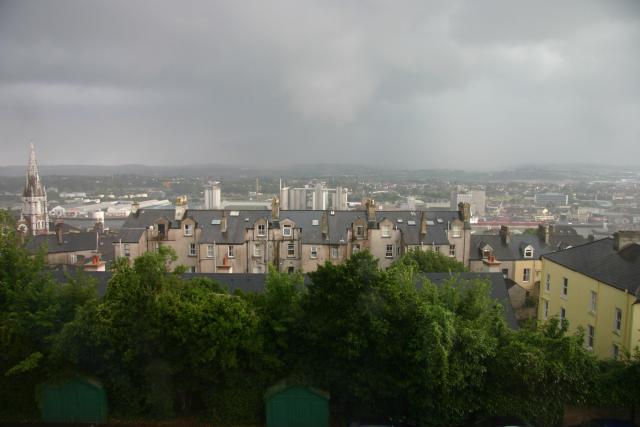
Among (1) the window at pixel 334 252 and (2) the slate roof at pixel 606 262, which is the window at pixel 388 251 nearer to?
(1) the window at pixel 334 252

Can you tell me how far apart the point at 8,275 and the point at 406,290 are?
13.8 meters

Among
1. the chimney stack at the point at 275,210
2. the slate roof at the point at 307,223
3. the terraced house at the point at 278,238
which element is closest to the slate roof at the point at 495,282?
the terraced house at the point at 278,238

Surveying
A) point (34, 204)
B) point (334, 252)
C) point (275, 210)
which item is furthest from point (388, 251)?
point (34, 204)

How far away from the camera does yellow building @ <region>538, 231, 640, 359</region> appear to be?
68.0 feet

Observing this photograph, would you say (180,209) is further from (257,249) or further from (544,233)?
(544,233)

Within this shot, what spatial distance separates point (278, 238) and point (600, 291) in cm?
2531

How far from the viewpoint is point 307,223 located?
43.2m

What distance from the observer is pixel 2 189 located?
342ft

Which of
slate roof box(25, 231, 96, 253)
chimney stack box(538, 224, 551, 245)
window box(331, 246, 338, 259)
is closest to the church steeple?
slate roof box(25, 231, 96, 253)

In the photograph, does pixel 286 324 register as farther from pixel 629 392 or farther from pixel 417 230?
pixel 417 230

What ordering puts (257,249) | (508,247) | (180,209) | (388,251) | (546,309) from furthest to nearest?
(508,247), (180,209), (388,251), (257,249), (546,309)

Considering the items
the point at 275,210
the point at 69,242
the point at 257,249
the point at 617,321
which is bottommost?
the point at 69,242

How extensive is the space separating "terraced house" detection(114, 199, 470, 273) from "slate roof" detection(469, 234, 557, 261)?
69.2 inches

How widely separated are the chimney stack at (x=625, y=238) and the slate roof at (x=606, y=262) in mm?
257
